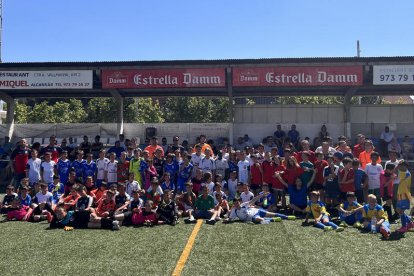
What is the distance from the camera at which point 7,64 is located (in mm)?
16656

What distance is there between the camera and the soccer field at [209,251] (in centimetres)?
605

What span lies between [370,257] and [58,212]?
6625 mm

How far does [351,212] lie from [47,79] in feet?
42.7

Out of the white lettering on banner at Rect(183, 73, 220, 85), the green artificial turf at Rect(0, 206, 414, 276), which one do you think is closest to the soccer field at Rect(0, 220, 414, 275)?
the green artificial turf at Rect(0, 206, 414, 276)

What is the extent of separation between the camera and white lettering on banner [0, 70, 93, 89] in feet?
54.6

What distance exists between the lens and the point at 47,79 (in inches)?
658

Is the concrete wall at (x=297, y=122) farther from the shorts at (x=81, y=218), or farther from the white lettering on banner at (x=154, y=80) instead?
the shorts at (x=81, y=218)

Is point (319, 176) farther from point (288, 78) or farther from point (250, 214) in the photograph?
point (288, 78)

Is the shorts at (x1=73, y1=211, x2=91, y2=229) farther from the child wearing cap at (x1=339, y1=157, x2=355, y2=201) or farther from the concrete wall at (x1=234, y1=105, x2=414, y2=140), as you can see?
the concrete wall at (x1=234, y1=105, x2=414, y2=140)

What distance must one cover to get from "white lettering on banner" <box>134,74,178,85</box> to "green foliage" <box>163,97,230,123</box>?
853 inches

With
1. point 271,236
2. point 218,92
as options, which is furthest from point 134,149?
point 218,92

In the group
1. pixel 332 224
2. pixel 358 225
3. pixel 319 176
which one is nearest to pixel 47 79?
pixel 319 176

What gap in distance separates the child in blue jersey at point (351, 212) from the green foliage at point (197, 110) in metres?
29.3

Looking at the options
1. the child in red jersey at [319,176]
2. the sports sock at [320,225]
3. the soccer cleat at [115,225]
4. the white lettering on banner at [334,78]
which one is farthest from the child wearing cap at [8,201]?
the white lettering on banner at [334,78]
